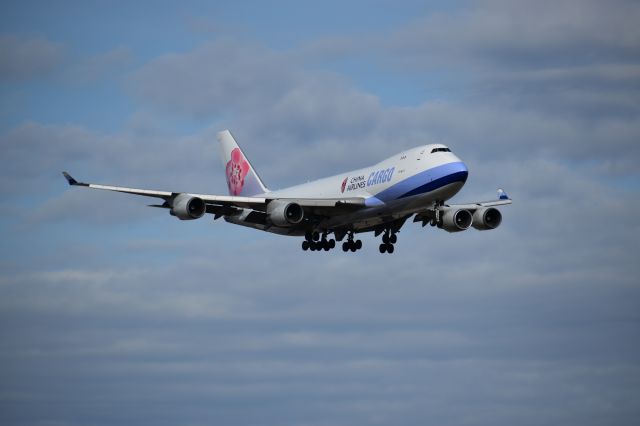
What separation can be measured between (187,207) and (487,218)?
21.0m

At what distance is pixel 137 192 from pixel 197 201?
4.05 meters

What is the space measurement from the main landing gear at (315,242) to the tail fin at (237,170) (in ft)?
39.3

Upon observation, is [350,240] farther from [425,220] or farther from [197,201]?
[197,201]

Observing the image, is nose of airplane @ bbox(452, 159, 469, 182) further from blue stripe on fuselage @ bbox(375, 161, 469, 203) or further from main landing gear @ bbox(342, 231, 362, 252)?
main landing gear @ bbox(342, 231, 362, 252)

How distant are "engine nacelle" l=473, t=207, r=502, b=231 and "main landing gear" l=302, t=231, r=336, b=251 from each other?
10294 mm

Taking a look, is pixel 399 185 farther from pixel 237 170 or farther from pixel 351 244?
pixel 237 170

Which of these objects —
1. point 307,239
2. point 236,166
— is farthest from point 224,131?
point 307,239

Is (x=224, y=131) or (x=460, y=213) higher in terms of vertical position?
(x=224, y=131)

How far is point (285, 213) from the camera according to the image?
69.5 m

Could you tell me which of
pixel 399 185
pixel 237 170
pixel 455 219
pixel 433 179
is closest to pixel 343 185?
pixel 399 185

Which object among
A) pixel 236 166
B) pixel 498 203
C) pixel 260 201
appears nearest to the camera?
pixel 260 201

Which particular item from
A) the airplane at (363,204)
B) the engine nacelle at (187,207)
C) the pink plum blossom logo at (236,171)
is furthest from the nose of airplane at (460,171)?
the pink plum blossom logo at (236,171)

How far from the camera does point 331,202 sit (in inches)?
2778

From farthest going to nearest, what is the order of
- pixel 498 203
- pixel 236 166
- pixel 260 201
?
pixel 236 166, pixel 498 203, pixel 260 201
